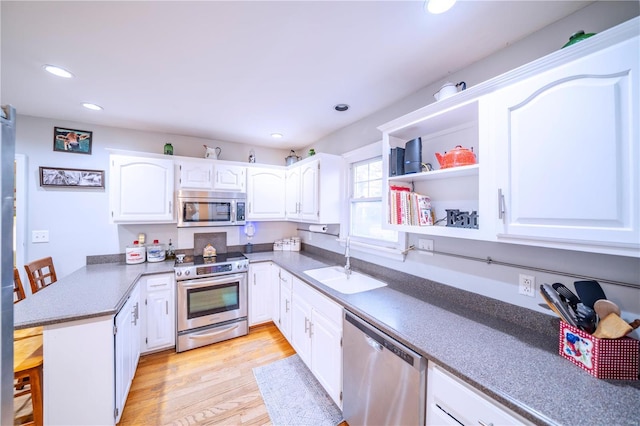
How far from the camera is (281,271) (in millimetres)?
2727

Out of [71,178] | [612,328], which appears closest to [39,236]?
[71,178]

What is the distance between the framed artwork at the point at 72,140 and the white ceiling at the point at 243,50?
254 millimetres

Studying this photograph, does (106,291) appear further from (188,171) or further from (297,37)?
(297,37)

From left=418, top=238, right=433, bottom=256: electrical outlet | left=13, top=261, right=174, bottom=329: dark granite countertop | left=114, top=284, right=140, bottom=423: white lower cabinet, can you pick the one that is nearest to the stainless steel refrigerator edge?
left=13, top=261, right=174, bottom=329: dark granite countertop

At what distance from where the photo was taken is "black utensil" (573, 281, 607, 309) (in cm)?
98

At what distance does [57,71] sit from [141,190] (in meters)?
1.19

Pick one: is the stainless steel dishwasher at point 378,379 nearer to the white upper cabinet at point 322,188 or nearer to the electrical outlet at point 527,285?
the electrical outlet at point 527,285

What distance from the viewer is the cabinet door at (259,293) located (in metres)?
2.85

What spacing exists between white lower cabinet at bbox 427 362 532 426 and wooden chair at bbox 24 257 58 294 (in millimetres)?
3049

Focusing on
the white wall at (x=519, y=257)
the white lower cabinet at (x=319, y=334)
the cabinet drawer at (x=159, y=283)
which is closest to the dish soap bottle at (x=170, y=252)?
the cabinet drawer at (x=159, y=283)

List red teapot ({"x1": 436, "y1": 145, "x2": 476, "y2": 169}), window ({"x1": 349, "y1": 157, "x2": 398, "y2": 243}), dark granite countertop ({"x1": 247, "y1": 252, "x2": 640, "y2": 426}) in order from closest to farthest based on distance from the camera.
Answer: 1. dark granite countertop ({"x1": 247, "y1": 252, "x2": 640, "y2": 426})
2. red teapot ({"x1": 436, "y1": 145, "x2": 476, "y2": 169})
3. window ({"x1": 349, "y1": 157, "x2": 398, "y2": 243})

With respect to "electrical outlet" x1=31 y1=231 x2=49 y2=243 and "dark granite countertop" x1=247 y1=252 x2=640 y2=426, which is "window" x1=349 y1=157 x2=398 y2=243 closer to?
"dark granite countertop" x1=247 y1=252 x2=640 y2=426

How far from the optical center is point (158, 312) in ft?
7.83

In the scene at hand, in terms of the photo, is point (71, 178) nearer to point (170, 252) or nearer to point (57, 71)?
point (170, 252)
